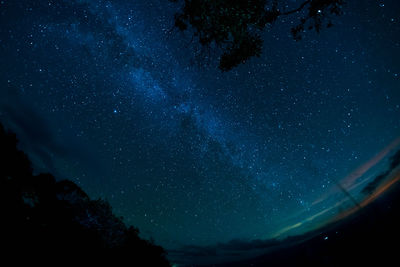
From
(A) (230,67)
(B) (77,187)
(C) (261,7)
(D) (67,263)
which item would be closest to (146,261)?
(D) (67,263)

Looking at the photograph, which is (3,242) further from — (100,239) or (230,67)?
(230,67)

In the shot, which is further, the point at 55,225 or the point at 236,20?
the point at 55,225

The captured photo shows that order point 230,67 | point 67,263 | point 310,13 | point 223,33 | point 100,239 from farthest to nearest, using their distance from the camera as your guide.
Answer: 1. point 100,239
2. point 67,263
3. point 230,67
4. point 223,33
5. point 310,13

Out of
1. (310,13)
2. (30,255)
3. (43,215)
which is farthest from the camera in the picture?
(43,215)

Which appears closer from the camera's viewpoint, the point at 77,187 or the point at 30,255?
the point at 30,255

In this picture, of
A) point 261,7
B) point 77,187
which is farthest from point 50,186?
point 261,7

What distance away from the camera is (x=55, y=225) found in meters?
12.5

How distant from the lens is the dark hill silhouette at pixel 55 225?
9.09 m

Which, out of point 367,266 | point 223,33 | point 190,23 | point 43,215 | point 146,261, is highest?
point 190,23

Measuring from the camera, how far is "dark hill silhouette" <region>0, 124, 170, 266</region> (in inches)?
358

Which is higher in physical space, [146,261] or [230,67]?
[230,67]

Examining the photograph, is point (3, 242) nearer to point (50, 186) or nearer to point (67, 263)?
point (67, 263)

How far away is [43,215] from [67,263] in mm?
3852

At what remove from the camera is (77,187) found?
659 inches
